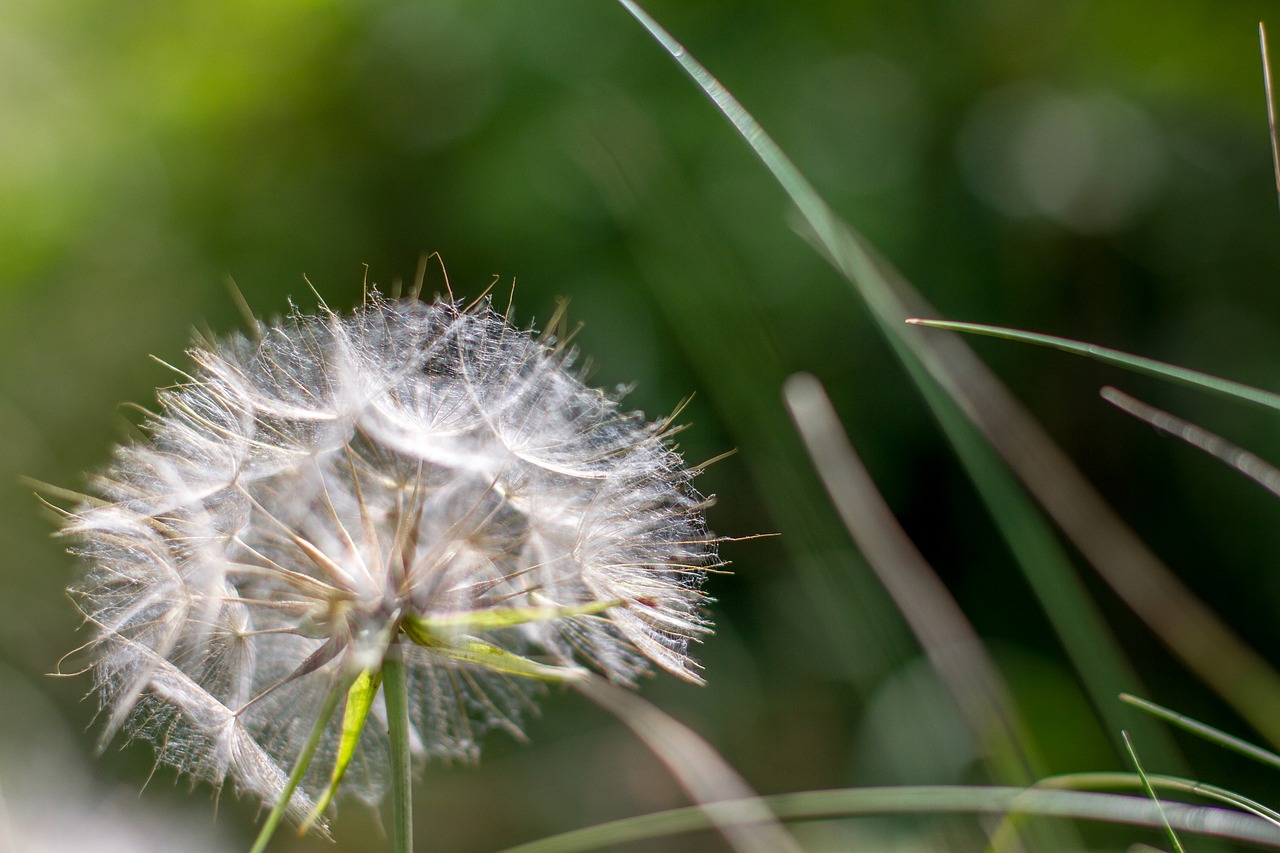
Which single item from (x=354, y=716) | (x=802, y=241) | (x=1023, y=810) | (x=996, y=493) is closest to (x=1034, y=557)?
(x=996, y=493)

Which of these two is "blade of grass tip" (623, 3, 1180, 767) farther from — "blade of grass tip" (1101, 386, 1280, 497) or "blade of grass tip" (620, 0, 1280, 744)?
"blade of grass tip" (1101, 386, 1280, 497)

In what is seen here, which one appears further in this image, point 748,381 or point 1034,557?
point 748,381

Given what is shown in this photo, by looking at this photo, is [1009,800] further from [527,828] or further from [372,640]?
[527,828]

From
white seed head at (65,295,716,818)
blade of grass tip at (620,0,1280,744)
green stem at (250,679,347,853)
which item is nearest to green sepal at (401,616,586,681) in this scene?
white seed head at (65,295,716,818)

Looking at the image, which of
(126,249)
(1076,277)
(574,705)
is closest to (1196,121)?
(1076,277)

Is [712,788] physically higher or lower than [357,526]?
lower

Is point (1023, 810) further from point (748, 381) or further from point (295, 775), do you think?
point (748, 381)

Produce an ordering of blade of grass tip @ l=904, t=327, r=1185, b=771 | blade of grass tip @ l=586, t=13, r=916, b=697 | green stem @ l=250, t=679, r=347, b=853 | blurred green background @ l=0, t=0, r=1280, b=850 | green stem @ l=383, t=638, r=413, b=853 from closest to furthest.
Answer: green stem @ l=250, t=679, r=347, b=853 → green stem @ l=383, t=638, r=413, b=853 → blade of grass tip @ l=904, t=327, r=1185, b=771 → blade of grass tip @ l=586, t=13, r=916, b=697 → blurred green background @ l=0, t=0, r=1280, b=850
